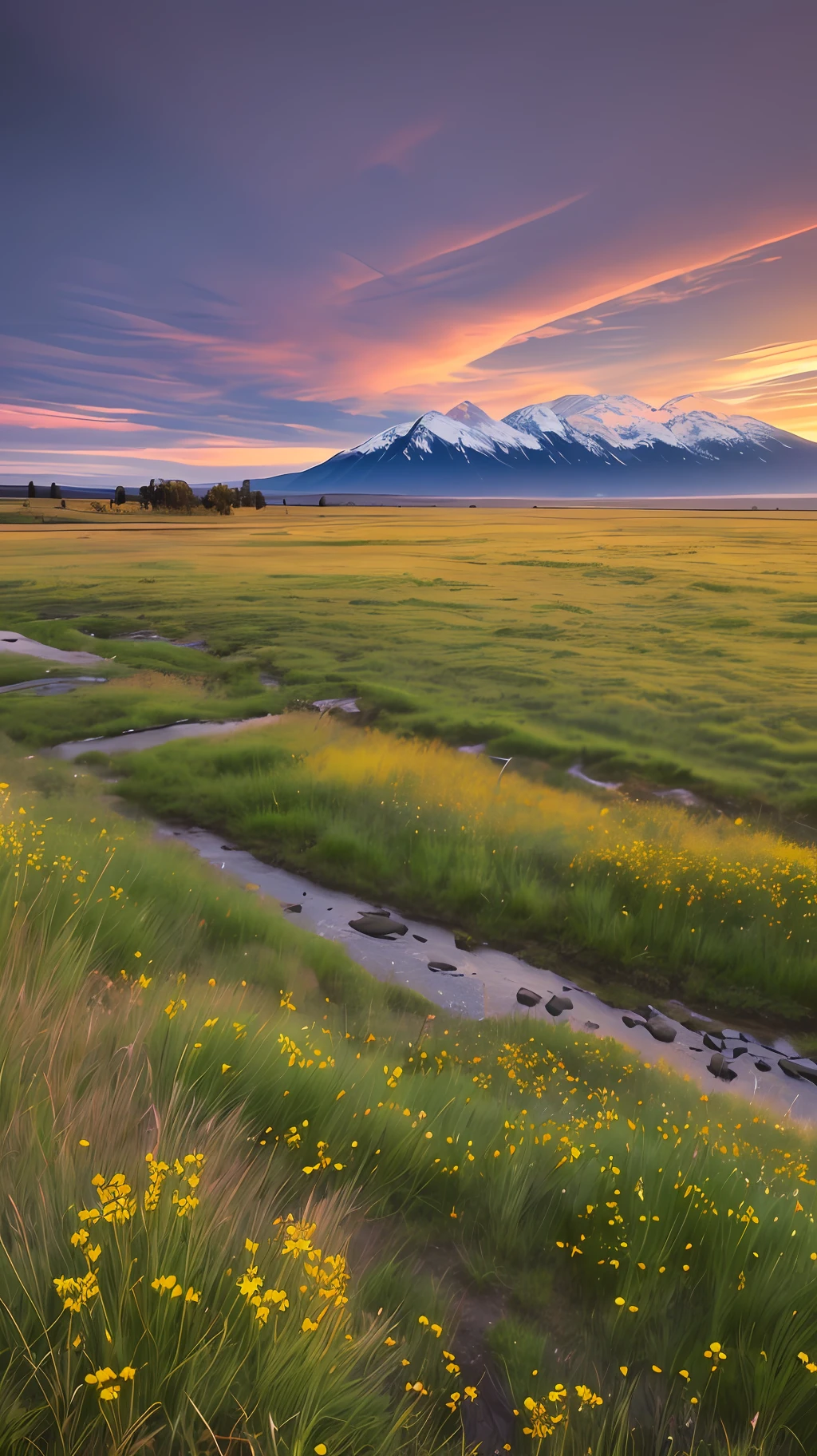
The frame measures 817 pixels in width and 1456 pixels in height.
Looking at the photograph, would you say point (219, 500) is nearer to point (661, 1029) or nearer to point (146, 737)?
point (146, 737)

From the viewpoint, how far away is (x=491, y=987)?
1045 centimetres

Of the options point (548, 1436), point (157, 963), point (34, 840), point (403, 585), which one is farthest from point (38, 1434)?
point (403, 585)

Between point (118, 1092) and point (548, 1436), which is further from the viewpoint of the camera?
point (118, 1092)

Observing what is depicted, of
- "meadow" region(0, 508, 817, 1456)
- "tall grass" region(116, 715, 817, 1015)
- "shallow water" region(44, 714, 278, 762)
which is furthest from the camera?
"shallow water" region(44, 714, 278, 762)

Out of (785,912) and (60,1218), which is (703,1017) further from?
(60,1218)

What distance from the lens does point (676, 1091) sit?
8.16 m

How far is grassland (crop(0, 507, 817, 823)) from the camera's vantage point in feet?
66.5

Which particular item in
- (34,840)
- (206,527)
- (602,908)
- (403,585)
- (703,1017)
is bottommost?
(703,1017)

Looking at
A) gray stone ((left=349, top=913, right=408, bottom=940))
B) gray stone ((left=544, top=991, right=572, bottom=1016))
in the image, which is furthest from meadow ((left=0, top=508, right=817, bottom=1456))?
gray stone ((left=349, top=913, right=408, bottom=940))

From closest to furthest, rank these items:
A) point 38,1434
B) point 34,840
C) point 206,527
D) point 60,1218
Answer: point 38,1434 → point 60,1218 → point 34,840 → point 206,527

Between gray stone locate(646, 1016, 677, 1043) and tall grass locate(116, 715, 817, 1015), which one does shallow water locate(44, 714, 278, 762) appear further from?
gray stone locate(646, 1016, 677, 1043)

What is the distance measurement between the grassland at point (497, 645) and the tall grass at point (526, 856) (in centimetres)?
359

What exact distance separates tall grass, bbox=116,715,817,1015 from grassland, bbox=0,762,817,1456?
564 cm

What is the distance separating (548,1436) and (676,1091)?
584 cm
